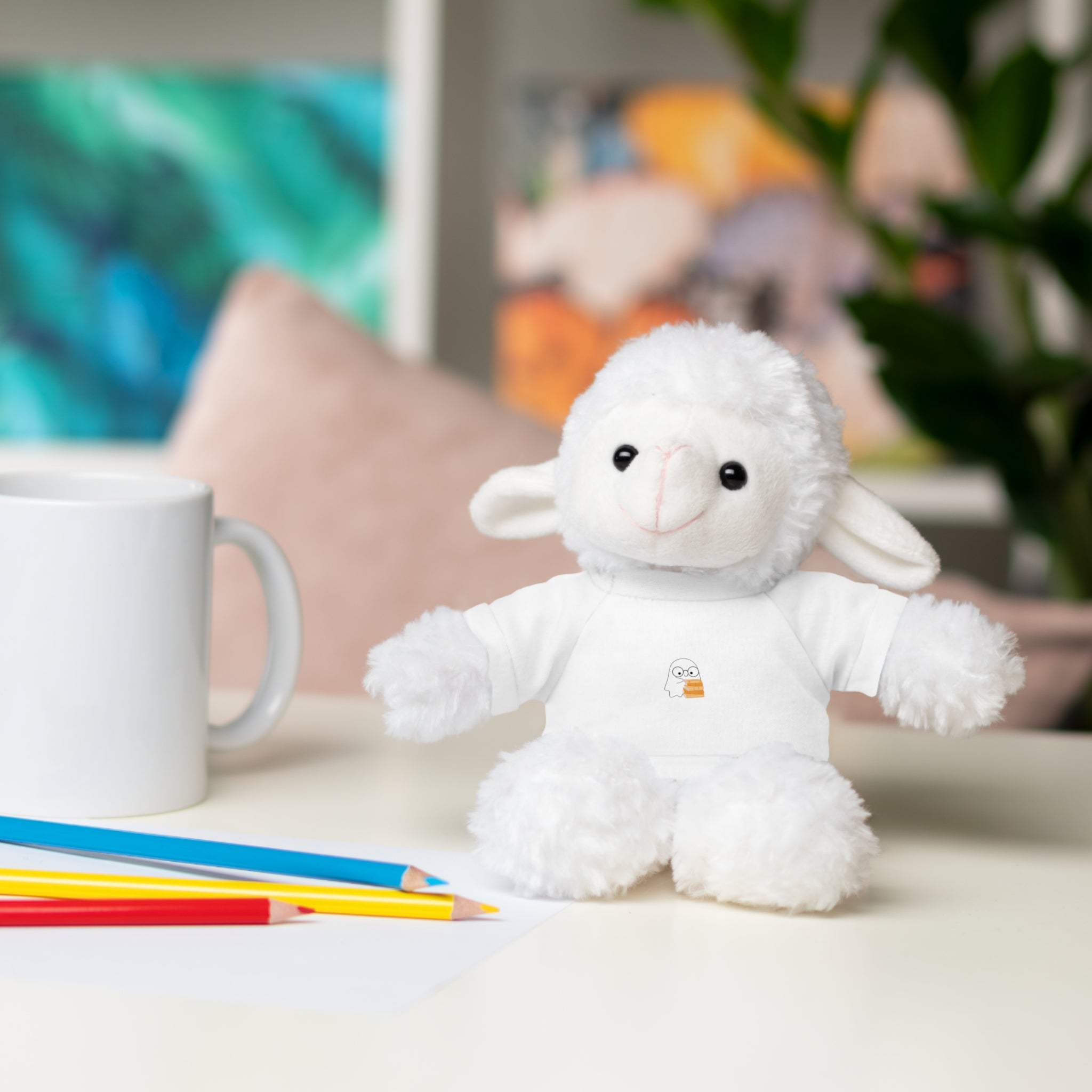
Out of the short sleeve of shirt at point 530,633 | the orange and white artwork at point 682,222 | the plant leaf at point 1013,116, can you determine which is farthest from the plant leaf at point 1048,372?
the short sleeve of shirt at point 530,633

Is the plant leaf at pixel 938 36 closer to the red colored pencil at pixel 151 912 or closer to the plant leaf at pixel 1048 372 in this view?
the plant leaf at pixel 1048 372

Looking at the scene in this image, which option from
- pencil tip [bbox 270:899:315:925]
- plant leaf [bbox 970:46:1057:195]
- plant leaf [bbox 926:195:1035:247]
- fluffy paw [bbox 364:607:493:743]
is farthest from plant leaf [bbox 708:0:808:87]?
pencil tip [bbox 270:899:315:925]

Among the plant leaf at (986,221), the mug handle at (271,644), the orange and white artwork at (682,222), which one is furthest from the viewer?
the orange and white artwork at (682,222)

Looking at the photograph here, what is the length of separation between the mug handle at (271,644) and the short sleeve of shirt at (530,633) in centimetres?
16

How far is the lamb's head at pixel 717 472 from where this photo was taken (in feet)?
1.45

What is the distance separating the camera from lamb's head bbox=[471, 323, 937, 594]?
0.44 metres

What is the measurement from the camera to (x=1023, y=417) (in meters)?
1.30

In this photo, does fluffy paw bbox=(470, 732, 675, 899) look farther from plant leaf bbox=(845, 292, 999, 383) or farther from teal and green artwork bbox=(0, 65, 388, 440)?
teal and green artwork bbox=(0, 65, 388, 440)

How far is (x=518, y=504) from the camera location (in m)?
0.51

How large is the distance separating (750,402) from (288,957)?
0.22m

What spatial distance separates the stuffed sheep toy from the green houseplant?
2.36 ft

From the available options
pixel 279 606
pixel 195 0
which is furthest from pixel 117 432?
pixel 279 606

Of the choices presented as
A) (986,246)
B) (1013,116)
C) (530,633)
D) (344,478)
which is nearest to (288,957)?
(530,633)

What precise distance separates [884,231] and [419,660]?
3.83 feet
